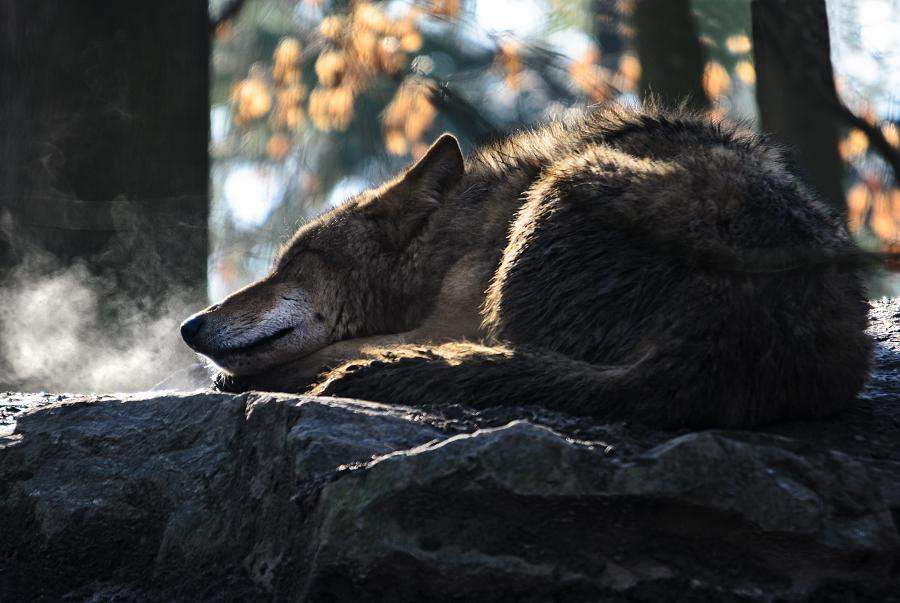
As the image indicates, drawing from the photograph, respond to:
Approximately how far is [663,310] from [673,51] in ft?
15.0

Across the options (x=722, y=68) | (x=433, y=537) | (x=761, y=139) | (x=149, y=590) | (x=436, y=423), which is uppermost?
(x=722, y=68)

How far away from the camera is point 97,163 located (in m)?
5.25

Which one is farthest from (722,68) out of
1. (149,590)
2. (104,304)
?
(149,590)

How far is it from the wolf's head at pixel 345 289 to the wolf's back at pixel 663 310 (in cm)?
111

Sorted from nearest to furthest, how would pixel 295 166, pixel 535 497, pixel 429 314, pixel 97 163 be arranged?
pixel 535 497
pixel 429 314
pixel 97 163
pixel 295 166

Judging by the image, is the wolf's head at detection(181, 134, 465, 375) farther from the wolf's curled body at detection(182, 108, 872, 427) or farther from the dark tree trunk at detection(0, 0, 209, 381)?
the dark tree trunk at detection(0, 0, 209, 381)

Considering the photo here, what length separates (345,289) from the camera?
4066 millimetres

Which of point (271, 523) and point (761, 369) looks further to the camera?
point (761, 369)

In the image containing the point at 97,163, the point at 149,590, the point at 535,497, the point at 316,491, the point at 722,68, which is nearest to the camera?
the point at 535,497

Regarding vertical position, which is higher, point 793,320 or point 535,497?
point 793,320

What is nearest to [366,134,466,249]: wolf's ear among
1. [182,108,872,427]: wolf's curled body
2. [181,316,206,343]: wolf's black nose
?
[182,108,872,427]: wolf's curled body

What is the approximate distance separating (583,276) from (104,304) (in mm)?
4077

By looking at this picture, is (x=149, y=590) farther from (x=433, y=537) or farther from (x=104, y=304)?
(x=104, y=304)

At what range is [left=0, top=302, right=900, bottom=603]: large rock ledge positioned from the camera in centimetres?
183
